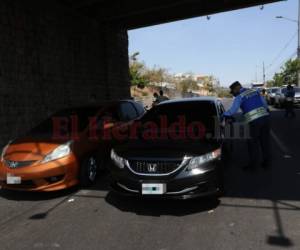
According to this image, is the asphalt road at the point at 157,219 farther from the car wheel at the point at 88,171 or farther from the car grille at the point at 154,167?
the car grille at the point at 154,167

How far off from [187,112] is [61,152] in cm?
234

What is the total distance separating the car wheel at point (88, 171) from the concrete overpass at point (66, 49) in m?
4.72

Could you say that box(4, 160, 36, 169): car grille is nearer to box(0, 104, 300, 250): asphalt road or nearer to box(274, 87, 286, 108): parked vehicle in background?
box(0, 104, 300, 250): asphalt road

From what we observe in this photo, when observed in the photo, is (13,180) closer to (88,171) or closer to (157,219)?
(88,171)

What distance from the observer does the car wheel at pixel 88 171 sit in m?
6.37

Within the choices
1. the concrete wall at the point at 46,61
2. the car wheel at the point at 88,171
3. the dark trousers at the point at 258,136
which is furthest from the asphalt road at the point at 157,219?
the concrete wall at the point at 46,61

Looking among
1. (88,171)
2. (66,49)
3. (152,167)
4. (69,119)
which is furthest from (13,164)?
(66,49)

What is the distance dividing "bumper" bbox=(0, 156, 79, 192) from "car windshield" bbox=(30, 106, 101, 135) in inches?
40.3

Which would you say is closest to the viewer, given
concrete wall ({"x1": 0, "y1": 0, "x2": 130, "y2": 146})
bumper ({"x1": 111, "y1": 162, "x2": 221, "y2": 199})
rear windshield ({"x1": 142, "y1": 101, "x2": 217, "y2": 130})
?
bumper ({"x1": 111, "y1": 162, "x2": 221, "y2": 199})

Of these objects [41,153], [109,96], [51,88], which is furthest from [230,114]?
[109,96]

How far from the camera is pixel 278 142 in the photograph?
34.8 ft

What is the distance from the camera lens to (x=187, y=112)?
6.62m

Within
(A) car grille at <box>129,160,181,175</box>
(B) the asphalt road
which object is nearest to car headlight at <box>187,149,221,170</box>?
(A) car grille at <box>129,160,181,175</box>

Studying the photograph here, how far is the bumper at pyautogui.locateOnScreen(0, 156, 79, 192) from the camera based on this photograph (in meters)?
5.75
